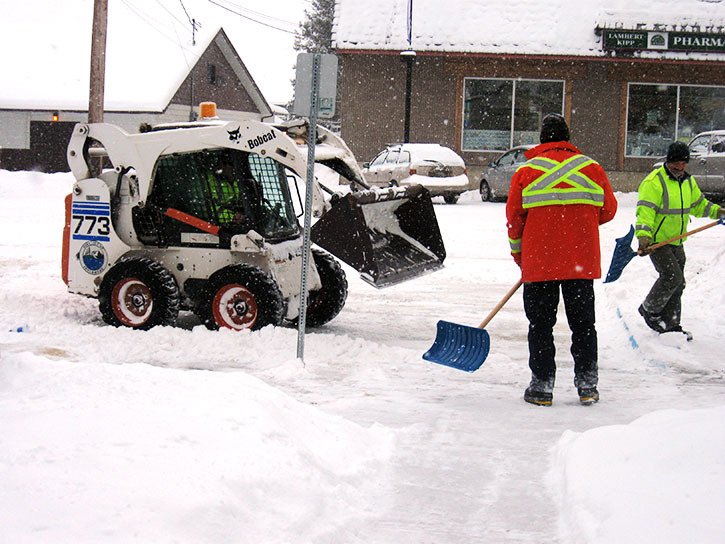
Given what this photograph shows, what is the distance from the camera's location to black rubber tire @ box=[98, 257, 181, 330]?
9.09m

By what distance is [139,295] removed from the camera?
30.5 feet

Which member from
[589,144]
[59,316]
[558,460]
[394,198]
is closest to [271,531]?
[558,460]

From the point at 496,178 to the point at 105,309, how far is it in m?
17.3

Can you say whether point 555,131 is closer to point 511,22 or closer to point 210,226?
point 210,226

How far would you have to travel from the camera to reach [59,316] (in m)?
10.0

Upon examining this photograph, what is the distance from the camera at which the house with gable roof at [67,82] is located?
33281 mm

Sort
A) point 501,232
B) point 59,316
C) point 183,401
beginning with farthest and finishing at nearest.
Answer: point 501,232 < point 59,316 < point 183,401

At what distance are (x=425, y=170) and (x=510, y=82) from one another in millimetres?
7273

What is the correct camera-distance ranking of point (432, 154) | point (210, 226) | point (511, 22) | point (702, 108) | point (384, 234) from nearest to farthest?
1. point (210, 226)
2. point (384, 234)
3. point (432, 154)
4. point (511, 22)
5. point (702, 108)

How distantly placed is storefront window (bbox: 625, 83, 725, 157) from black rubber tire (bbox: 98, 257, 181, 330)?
902 inches

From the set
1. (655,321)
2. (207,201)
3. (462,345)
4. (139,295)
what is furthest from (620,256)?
(139,295)

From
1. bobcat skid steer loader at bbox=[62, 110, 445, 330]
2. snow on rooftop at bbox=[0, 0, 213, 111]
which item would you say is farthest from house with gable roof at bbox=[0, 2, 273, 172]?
bobcat skid steer loader at bbox=[62, 110, 445, 330]

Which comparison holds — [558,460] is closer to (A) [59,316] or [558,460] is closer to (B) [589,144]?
(A) [59,316]

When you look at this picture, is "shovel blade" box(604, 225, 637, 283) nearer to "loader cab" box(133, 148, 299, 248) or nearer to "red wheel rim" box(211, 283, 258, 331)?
"loader cab" box(133, 148, 299, 248)
